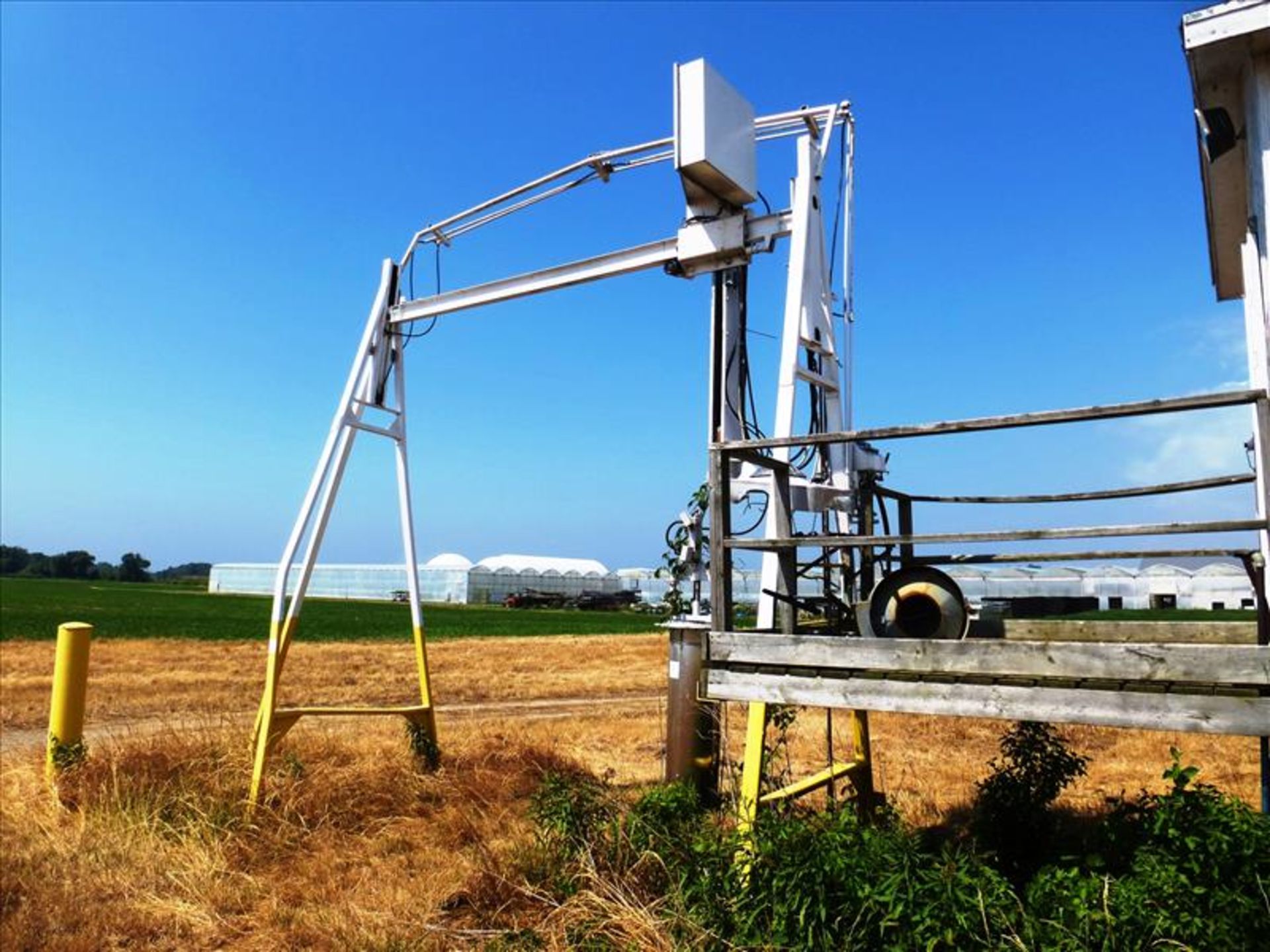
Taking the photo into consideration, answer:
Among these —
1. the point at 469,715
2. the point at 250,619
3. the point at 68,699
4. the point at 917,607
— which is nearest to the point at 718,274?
the point at 917,607

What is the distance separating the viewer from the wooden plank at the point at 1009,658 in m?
3.67

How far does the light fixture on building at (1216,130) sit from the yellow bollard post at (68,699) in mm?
8516

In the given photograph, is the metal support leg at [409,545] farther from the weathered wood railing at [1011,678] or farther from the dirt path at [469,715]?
the weathered wood railing at [1011,678]

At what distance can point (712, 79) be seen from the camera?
680 centimetres

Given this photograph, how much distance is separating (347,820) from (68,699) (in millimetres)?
2641

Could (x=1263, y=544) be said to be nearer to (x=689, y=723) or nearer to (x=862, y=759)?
(x=862, y=759)

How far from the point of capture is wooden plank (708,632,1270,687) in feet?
12.0

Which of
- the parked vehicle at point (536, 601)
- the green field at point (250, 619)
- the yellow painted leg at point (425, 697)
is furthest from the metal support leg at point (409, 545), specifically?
the parked vehicle at point (536, 601)

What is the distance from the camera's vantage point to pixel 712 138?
268 inches

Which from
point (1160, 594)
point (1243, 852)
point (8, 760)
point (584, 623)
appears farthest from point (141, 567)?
point (1243, 852)

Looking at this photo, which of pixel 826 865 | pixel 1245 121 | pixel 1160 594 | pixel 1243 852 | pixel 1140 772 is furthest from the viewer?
pixel 1160 594

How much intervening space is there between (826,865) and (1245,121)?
14.2ft

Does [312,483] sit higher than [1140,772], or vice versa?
[312,483]

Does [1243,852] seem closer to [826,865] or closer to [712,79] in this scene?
[826,865]
